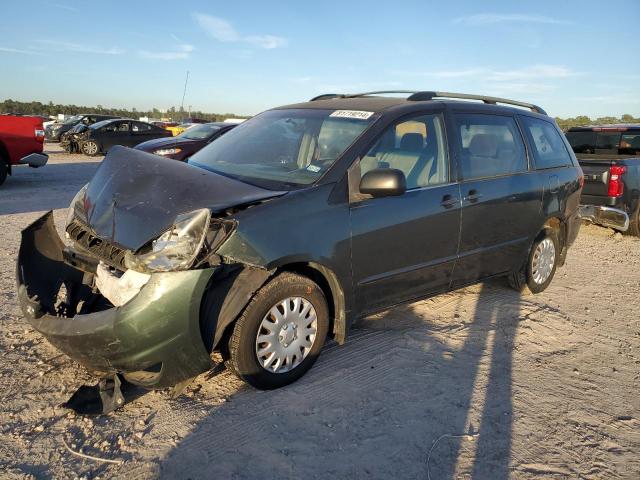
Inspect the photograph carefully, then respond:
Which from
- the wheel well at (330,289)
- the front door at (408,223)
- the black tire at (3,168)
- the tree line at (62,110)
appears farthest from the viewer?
the tree line at (62,110)

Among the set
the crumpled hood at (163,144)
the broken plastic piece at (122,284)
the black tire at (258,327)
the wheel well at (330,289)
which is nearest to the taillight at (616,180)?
the wheel well at (330,289)

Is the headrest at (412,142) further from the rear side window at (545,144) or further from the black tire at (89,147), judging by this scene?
the black tire at (89,147)

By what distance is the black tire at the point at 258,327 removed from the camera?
3.11 metres

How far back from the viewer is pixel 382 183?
3459 mm

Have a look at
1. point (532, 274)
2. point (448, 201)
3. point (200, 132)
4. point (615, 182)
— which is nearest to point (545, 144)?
point (532, 274)

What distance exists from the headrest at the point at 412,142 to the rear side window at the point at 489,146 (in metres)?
0.39

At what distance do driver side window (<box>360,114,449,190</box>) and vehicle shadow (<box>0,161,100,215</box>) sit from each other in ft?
23.4

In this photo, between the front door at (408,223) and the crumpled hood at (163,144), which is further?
the crumpled hood at (163,144)

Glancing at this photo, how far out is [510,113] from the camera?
5027 mm

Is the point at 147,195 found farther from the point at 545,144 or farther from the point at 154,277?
the point at 545,144

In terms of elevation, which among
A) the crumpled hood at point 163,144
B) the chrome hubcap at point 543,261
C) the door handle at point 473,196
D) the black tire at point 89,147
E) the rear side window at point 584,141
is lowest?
the chrome hubcap at point 543,261

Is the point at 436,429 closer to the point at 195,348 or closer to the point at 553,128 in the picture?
the point at 195,348

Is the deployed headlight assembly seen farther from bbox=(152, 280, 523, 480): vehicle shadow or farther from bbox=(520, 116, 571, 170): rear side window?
bbox=(520, 116, 571, 170): rear side window

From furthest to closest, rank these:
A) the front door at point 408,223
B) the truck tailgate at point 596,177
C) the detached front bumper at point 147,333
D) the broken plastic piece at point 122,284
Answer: the truck tailgate at point 596,177
the front door at point 408,223
the broken plastic piece at point 122,284
the detached front bumper at point 147,333
